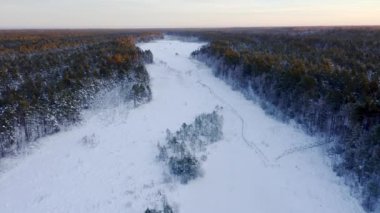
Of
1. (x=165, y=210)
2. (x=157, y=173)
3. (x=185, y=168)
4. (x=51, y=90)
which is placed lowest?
(x=157, y=173)

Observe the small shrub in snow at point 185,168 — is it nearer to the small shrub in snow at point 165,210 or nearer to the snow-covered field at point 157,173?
the snow-covered field at point 157,173

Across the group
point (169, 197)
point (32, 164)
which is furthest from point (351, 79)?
point (32, 164)

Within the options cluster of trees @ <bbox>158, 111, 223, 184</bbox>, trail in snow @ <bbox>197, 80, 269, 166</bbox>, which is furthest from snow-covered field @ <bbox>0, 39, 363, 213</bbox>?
cluster of trees @ <bbox>158, 111, 223, 184</bbox>

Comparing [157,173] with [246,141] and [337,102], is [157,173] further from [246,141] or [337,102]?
[337,102]

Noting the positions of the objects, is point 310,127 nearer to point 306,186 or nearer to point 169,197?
point 306,186

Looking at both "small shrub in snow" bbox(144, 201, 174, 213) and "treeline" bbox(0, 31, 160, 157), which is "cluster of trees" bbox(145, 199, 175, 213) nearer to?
"small shrub in snow" bbox(144, 201, 174, 213)


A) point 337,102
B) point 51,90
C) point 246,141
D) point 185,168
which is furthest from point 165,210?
point 51,90

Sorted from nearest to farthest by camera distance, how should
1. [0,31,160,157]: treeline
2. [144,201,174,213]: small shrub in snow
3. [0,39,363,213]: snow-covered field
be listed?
[144,201,174,213]: small shrub in snow
[0,39,363,213]: snow-covered field
[0,31,160,157]: treeline
